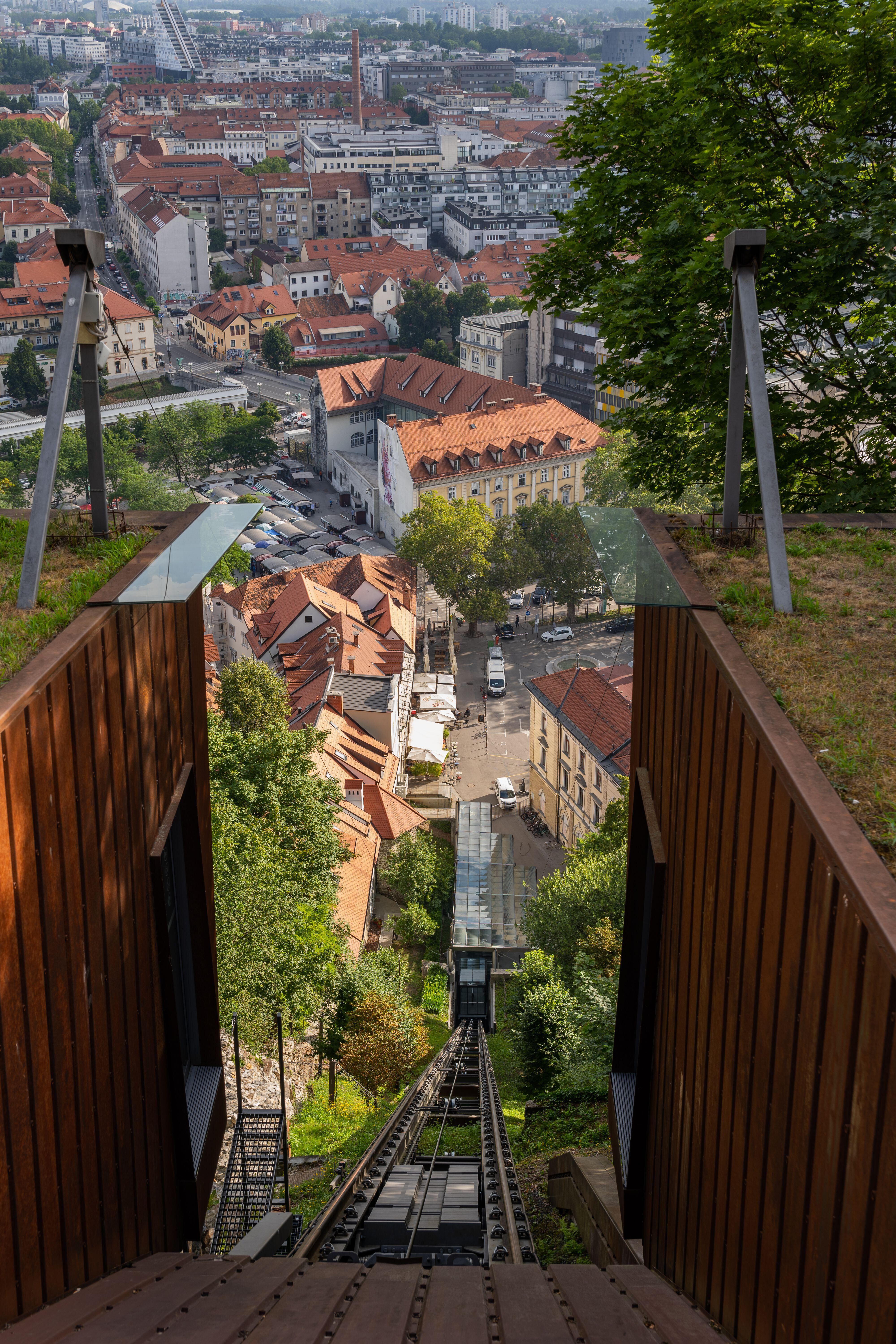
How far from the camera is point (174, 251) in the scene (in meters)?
91.3

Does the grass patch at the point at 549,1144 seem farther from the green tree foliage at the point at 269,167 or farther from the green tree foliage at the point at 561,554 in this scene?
the green tree foliage at the point at 269,167

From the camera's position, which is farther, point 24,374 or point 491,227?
Result: point 491,227

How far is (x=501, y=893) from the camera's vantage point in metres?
29.1

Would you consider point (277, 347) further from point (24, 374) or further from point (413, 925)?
point (413, 925)

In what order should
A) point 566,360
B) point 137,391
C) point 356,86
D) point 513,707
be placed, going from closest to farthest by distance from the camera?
point 513,707 < point 566,360 < point 137,391 < point 356,86

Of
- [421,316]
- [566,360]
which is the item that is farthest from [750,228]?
[421,316]

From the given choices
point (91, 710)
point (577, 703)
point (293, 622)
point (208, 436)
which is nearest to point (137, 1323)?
point (91, 710)

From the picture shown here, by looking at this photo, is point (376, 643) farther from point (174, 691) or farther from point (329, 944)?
point (174, 691)

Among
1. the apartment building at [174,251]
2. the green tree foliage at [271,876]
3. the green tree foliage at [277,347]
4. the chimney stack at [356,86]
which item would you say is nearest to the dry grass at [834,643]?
the green tree foliage at [271,876]

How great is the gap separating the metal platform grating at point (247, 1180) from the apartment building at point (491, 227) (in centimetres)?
9407

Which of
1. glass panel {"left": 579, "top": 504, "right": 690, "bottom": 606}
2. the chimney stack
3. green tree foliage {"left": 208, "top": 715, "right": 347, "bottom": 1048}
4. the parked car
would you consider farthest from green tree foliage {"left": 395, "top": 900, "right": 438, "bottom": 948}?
the chimney stack

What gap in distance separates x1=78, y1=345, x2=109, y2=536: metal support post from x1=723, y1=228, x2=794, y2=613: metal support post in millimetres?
4198

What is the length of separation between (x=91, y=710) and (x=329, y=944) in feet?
37.5

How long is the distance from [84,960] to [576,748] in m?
25.4
